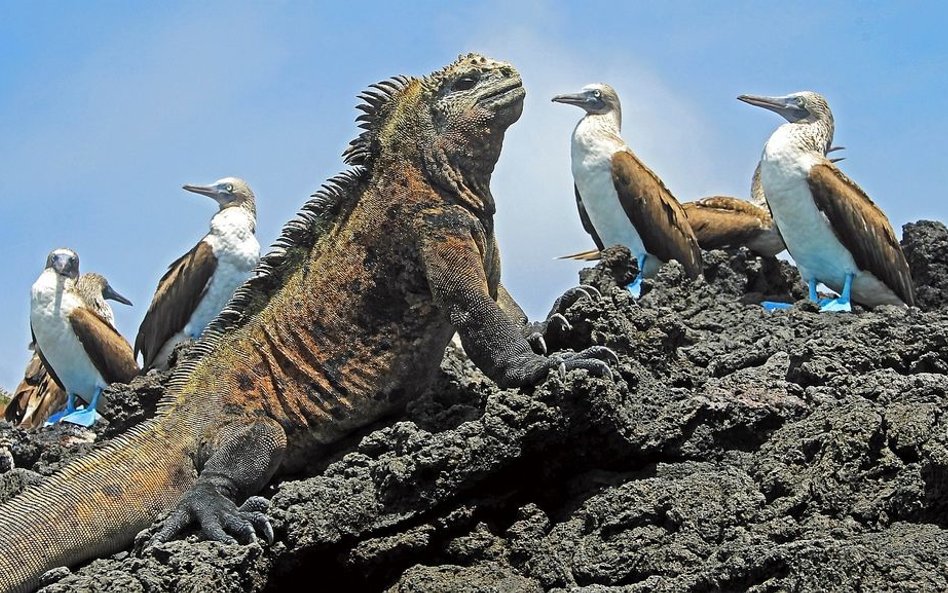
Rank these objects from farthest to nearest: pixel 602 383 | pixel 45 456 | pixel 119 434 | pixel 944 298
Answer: pixel 944 298 → pixel 45 456 → pixel 119 434 → pixel 602 383

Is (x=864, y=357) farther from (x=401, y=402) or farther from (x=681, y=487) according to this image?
(x=401, y=402)

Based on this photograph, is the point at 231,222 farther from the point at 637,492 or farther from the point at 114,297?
the point at 637,492

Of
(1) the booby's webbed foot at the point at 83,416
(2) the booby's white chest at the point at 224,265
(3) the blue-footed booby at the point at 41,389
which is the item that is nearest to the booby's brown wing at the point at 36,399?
(3) the blue-footed booby at the point at 41,389

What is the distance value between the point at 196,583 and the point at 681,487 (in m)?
2.05

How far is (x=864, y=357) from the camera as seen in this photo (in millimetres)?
7625

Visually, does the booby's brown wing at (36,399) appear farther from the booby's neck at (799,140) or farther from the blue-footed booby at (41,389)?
the booby's neck at (799,140)

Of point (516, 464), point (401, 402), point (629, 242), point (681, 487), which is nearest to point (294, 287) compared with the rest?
point (401, 402)

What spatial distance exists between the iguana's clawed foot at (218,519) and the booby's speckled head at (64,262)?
7627 mm

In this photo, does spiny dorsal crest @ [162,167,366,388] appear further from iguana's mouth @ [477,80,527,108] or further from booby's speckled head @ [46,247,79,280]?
booby's speckled head @ [46,247,79,280]

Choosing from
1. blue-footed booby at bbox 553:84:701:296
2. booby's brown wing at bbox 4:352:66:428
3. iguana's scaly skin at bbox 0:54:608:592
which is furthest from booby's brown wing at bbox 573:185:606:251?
iguana's scaly skin at bbox 0:54:608:592

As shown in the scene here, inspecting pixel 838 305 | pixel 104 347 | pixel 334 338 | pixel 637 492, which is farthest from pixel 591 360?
pixel 104 347

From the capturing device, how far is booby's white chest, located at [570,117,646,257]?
13125 mm

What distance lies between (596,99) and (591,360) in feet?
24.7

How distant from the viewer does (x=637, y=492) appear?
21.8ft
